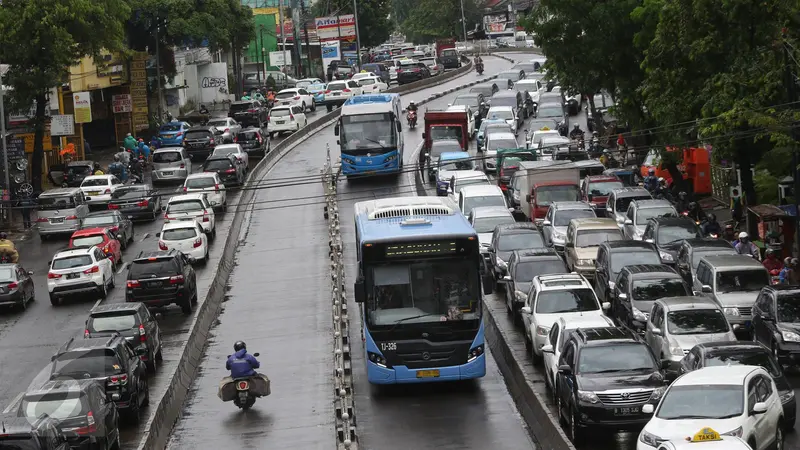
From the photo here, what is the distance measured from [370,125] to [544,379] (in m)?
24.1

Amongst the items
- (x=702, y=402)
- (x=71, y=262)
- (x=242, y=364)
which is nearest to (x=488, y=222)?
(x=71, y=262)

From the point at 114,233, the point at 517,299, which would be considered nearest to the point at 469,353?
the point at 517,299

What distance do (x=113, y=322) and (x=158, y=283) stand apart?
5.32 metres

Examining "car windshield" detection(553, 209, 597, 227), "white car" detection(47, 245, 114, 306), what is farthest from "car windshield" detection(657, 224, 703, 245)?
"white car" detection(47, 245, 114, 306)

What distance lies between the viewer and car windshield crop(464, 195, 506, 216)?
4134 centimetres

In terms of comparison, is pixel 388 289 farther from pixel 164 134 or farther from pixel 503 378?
pixel 164 134

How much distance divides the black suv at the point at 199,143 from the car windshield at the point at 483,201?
23429 mm

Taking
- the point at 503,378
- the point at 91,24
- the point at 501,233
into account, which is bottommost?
the point at 503,378

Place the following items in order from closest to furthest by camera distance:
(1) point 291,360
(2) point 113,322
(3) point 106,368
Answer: (3) point 106,368 < (2) point 113,322 < (1) point 291,360

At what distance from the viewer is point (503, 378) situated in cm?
2652

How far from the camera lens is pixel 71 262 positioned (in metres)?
36.1

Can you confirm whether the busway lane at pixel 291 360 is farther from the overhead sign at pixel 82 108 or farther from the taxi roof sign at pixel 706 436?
the overhead sign at pixel 82 108

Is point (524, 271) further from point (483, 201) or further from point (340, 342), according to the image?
point (483, 201)

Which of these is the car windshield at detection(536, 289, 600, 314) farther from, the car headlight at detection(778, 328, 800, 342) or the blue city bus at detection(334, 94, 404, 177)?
the blue city bus at detection(334, 94, 404, 177)
